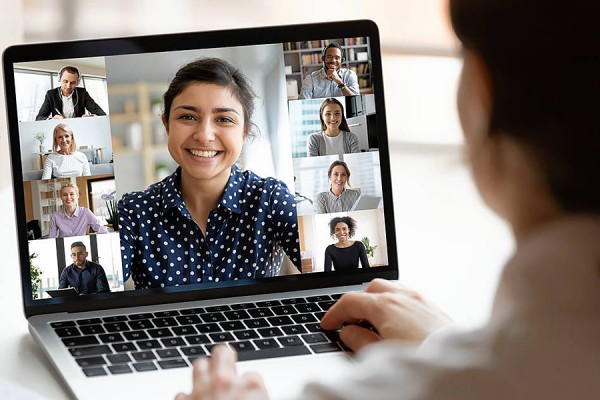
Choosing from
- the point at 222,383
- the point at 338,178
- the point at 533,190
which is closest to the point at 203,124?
the point at 338,178

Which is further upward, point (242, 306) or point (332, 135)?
point (332, 135)

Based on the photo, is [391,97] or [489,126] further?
[391,97]

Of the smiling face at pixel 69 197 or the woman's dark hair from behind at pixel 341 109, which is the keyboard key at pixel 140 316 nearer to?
the smiling face at pixel 69 197

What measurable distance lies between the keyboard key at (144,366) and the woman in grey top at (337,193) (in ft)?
0.84

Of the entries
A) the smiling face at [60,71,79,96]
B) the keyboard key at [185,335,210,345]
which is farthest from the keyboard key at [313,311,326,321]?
the smiling face at [60,71,79,96]

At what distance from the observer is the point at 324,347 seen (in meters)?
0.74

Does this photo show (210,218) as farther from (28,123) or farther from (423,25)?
(423,25)

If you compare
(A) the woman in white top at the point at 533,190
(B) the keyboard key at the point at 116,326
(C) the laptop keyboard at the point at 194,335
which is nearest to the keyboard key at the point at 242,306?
(C) the laptop keyboard at the point at 194,335

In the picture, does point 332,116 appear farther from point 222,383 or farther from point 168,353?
point 222,383

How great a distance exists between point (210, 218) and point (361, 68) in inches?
8.3

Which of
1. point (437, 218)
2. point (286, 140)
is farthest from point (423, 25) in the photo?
point (286, 140)

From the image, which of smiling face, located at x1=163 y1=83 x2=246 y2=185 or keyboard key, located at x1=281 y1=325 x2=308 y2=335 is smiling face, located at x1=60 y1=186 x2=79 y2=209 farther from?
keyboard key, located at x1=281 y1=325 x2=308 y2=335

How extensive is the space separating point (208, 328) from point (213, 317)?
0.03 m

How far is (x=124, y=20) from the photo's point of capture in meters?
2.02
